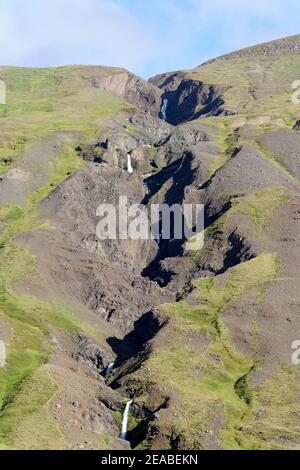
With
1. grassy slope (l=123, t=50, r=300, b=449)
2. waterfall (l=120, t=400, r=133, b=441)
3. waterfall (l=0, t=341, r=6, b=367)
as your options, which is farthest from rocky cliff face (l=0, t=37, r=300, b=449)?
waterfall (l=0, t=341, r=6, b=367)

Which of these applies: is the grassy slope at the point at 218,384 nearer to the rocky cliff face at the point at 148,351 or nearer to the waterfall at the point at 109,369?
the rocky cliff face at the point at 148,351

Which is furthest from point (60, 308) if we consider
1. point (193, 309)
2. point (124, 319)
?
point (193, 309)

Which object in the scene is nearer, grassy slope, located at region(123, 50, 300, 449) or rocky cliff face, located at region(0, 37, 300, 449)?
rocky cliff face, located at region(0, 37, 300, 449)

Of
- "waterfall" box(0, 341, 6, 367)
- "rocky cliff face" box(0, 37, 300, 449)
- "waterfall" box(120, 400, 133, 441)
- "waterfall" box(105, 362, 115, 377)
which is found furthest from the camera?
"waterfall" box(105, 362, 115, 377)

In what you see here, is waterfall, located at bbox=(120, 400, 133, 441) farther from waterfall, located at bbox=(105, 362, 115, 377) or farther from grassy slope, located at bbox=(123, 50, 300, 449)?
waterfall, located at bbox=(105, 362, 115, 377)

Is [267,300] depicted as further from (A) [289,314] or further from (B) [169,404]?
(B) [169,404]

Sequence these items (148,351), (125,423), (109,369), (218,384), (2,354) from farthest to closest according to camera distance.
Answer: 1. (109,369)
2. (148,351)
3. (2,354)
4. (218,384)
5. (125,423)

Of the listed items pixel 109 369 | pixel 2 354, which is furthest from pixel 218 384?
pixel 2 354

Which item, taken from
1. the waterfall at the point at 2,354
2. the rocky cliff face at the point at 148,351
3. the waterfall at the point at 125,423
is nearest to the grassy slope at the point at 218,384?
the rocky cliff face at the point at 148,351

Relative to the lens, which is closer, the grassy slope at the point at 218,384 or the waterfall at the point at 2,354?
the grassy slope at the point at 218,384

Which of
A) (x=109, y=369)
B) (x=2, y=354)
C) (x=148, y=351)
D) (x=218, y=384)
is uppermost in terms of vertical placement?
(x=2, y=354)

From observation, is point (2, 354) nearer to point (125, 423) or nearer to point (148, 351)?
point (148, 351)
